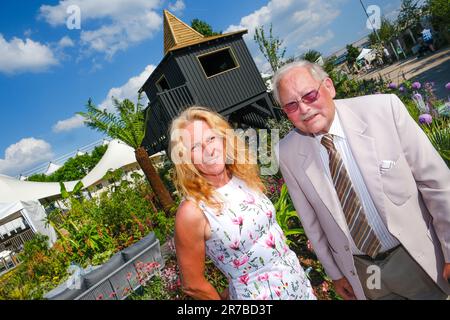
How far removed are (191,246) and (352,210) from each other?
968 mm

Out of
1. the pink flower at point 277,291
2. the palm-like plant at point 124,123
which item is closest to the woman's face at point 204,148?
the pink flower at point 277,291

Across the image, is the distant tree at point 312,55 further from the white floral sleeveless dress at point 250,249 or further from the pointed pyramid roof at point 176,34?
the white floral sleeveless dress at point 250,249

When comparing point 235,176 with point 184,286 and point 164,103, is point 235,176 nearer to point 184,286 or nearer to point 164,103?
point 184,286

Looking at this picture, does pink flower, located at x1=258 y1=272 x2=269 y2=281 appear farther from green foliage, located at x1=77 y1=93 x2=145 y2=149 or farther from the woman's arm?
green foliage, located at x1=77 y1=93 x2=145 y2=149

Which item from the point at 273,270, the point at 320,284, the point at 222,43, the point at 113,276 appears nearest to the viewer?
the point at 273,270

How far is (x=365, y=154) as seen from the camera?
166 cm

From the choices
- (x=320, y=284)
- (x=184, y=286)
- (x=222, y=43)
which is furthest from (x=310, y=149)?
(x=222, y=43)

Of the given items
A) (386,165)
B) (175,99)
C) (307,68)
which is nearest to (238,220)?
(386,165)

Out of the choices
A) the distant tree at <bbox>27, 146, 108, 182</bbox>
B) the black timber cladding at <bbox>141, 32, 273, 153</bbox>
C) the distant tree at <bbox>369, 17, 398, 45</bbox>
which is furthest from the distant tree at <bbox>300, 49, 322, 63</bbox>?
the distant tree at <bbox>27, 146, 108, 182</bbox>

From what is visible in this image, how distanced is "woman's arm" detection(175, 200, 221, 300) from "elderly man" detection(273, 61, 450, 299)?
0.76 meters

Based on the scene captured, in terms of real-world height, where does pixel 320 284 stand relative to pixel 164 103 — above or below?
below
